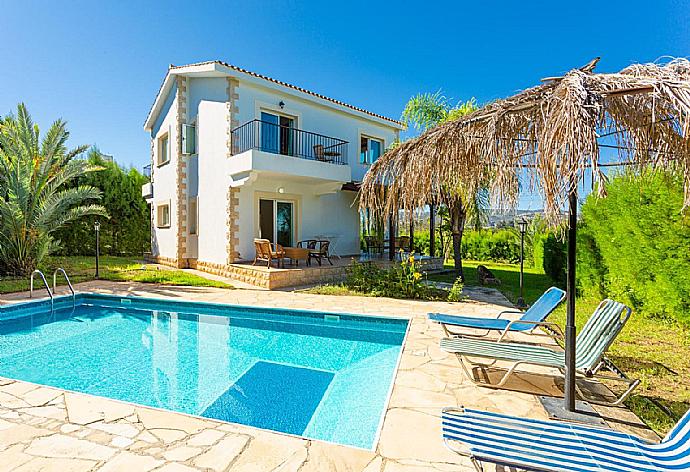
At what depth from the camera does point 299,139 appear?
55.3ft

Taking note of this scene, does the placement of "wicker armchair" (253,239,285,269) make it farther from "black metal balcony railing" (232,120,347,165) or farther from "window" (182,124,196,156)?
"window" (182,124,196,156)

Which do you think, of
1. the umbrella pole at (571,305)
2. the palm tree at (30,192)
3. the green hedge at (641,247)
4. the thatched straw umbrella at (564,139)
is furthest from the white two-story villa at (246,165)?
the umbrella pole at (571,305)

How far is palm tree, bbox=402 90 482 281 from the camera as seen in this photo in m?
14.1

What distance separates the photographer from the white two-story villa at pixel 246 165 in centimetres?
1480

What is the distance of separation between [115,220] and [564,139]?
86.7 ft

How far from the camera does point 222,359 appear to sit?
673cm

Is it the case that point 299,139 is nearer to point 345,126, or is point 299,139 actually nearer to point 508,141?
point 345,126

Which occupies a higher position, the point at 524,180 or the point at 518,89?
the point at 518,89

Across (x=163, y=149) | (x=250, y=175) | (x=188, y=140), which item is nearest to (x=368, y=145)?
(x=250, y=175)

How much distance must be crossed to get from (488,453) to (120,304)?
1163cm

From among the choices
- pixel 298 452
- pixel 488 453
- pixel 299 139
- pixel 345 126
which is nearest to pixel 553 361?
pixel 488 453

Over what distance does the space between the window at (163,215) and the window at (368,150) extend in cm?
1096

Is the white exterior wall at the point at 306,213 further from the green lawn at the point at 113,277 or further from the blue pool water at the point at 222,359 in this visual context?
the blue pool water at the point at 222,359

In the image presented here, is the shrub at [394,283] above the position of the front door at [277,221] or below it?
below
